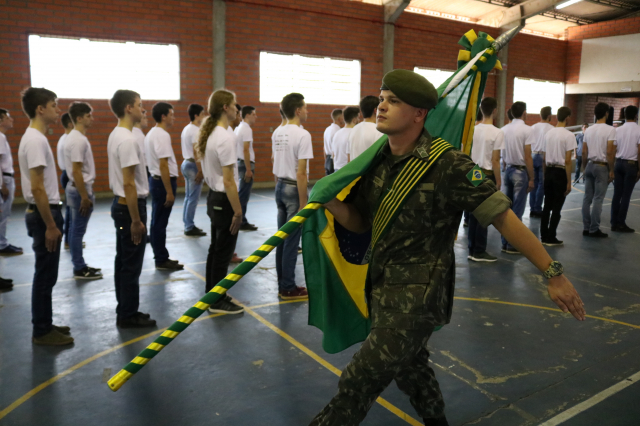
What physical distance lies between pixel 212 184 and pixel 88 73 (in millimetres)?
8164

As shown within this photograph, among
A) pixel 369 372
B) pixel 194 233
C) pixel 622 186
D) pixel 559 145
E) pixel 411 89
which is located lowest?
pixel 194 233

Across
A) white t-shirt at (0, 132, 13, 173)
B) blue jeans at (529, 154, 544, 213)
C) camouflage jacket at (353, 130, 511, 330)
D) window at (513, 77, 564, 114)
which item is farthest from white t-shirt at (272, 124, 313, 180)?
window at (513, 77, 564, 114)

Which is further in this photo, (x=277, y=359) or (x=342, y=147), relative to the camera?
(x=342, y=147)

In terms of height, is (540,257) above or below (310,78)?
below

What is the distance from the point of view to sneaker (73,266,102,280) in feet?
18.9

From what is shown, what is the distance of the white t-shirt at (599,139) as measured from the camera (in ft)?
26.1

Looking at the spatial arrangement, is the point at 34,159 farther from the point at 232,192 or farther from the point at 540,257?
the point at 540,257

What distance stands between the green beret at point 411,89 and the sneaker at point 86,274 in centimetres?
477

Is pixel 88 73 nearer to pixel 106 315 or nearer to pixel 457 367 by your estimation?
pixel 106 315

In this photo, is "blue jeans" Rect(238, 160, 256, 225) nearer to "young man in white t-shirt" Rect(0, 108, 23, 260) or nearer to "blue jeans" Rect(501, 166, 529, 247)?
"young man in white t-shirt" Rect(0, 108, 23, 260)

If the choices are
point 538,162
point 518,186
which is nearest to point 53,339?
point 518,186

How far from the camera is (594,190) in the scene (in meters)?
8.31

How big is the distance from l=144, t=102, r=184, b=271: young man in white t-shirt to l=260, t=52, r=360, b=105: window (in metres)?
6.87

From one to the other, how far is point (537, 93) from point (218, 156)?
18.3 metres
